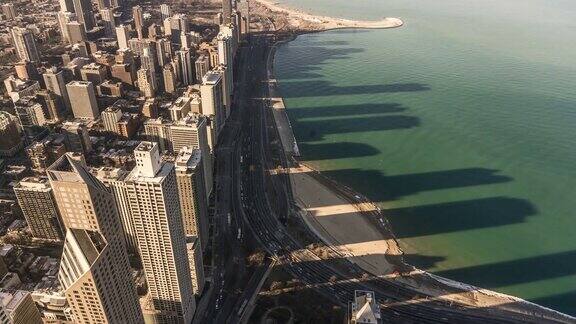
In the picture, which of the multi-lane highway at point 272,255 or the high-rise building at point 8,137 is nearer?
the multi-lane highway at point 272,255

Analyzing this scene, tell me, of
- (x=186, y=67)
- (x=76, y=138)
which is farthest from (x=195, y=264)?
(x=186, y=67)

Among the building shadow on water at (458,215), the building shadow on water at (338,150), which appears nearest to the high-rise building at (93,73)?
the building shadow on water at (338,150)

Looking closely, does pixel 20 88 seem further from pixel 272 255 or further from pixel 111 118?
pixel 272 255

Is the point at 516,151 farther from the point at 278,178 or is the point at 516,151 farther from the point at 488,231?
the point at 278,178

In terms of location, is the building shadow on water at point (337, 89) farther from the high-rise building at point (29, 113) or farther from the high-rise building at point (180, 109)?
the high-rise building at point (29, 113)

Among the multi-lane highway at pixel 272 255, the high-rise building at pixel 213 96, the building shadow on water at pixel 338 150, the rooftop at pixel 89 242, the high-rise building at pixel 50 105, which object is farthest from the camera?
the high-rise building at pixel 50 105

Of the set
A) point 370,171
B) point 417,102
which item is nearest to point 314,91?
point 417,102

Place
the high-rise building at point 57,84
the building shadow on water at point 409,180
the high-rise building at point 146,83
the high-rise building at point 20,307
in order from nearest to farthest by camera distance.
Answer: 1. the high-rise building at point 20,307
2. the building shadow on water at point 409,180
3. the high-rise building at point 57,84
4. the high-rise building at point 146,83
